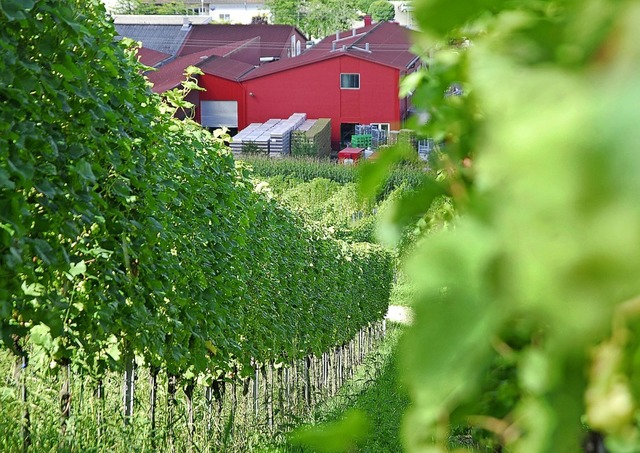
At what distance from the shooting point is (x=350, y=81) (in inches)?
1618

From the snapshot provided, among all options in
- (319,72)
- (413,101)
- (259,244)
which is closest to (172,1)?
(319,72)

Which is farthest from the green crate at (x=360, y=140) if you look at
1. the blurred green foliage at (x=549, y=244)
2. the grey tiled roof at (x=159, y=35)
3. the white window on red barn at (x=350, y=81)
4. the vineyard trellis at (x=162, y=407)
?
the blurred green foliage at (x=549, y=244)

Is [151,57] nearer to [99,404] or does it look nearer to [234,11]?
[99,404]

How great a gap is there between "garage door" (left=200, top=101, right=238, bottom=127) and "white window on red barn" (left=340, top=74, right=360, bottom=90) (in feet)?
16.8

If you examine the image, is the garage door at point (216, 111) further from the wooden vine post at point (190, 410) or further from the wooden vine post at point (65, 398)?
A: the wooden vine post at point (65, 398)

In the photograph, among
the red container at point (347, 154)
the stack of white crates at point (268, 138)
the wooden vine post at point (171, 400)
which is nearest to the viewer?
the wooden vine post at point (171, 400)

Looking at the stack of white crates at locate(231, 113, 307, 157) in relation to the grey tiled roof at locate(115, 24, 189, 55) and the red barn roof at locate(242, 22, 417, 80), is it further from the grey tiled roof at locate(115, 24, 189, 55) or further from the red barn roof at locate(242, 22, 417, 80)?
the grey tiled roof at locate(115, 24, 189, 55)

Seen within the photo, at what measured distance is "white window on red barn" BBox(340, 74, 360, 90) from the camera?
40906 mm

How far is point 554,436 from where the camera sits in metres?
0.42

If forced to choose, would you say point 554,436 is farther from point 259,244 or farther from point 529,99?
point 259,244

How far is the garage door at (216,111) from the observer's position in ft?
138

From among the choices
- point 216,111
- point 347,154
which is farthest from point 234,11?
point 347,154

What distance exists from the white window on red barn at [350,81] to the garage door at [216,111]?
5120mm

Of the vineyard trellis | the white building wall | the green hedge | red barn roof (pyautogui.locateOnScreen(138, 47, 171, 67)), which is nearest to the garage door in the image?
red barn roof (pyautogui.locateOnScreen(138, 47, 171, 67))
